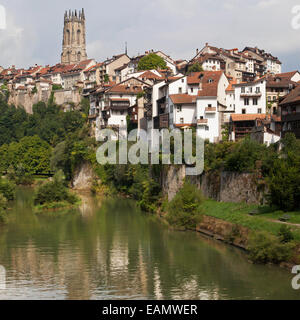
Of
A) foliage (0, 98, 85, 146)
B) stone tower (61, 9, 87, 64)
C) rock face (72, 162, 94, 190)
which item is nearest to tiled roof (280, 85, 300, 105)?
rock face (72, 162, 94, 190)

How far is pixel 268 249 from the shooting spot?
2681 centimetres

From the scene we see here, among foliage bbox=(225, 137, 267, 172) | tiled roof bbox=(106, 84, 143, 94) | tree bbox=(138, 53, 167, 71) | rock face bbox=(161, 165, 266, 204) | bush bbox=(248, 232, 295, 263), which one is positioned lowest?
bush bbox=(248, 232, 295, 263)

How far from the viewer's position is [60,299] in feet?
74.1

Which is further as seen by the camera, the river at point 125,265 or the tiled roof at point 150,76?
the tiled roof at point 150,76

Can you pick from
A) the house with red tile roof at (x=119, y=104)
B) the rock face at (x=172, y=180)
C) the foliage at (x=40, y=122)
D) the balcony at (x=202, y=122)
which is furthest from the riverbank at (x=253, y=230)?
the foliage at (x=40, y=122)

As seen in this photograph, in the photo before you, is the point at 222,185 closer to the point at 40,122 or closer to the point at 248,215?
the point at 248,215

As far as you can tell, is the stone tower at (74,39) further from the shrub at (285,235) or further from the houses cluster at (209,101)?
the shrub at (285,235)

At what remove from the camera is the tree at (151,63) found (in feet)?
286

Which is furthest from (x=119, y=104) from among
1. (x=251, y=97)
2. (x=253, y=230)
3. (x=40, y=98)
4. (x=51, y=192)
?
(x=253, y=230)

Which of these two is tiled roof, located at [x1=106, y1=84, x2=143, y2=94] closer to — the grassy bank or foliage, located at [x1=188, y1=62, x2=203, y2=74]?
foliage, located at [x1=188, y1=62, x2=203, y2=74]

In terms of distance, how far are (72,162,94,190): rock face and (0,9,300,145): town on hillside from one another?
279 inches

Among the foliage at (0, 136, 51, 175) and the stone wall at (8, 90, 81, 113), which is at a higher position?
the stone wall at (8, 90, 81, 113)

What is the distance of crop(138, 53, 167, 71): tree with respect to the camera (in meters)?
87.2
